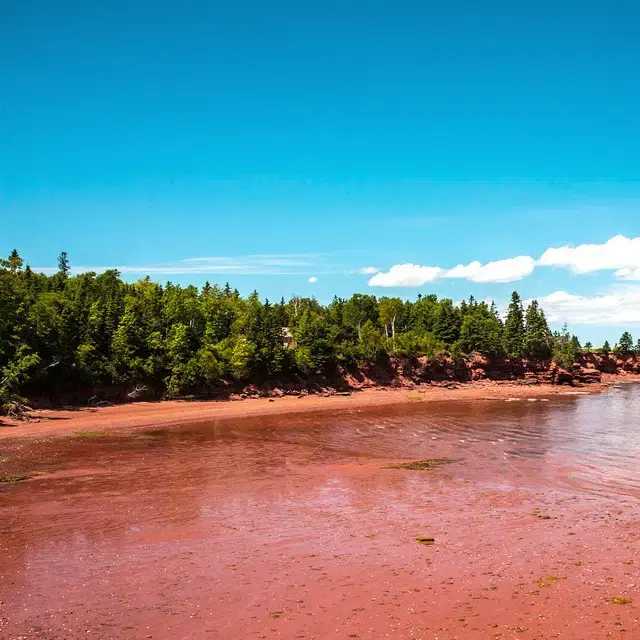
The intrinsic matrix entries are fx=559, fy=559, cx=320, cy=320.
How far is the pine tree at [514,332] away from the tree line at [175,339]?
209mm

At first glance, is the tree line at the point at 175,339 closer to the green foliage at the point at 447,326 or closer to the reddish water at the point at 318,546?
the green foliage at the point at 447,326

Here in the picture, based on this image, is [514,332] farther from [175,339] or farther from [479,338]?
[175,339]

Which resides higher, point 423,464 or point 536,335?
point 536,335

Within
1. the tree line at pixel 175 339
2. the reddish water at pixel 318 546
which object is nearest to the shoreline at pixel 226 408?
the tree line at pixel 175 339

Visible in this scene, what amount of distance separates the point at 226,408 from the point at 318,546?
4326 centimetres

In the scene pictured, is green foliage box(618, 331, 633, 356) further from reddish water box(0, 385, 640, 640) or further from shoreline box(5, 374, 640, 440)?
reddish water box(0, 385, 640, 640)

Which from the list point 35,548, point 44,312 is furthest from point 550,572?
point 44,312

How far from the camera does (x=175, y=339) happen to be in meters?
63.6

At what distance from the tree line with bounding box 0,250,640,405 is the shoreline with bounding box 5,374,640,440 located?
3604mm

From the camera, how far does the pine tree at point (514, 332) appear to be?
356ft

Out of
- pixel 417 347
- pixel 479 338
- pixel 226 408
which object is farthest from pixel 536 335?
pixel 226 408

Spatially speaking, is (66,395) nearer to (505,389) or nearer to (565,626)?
(565,626)

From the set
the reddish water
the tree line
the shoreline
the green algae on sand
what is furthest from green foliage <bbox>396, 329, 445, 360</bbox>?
the green algae on sand

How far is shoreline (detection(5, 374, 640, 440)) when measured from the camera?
4125cm
